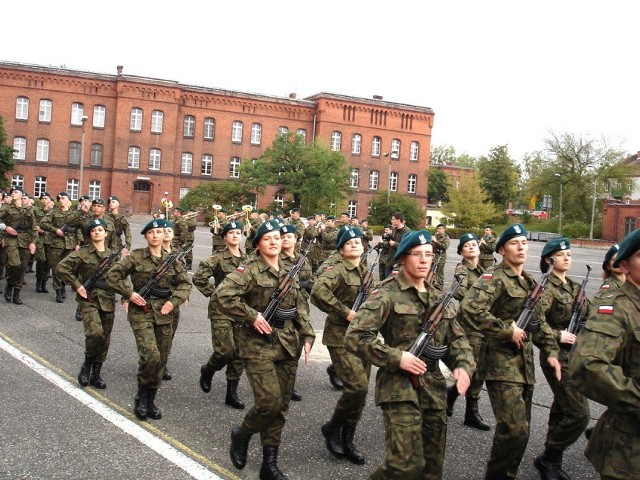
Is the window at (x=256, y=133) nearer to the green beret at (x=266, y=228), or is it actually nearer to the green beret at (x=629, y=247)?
the green beret at (x=266, y=228)

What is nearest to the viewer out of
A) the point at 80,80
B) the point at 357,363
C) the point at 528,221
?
the point at 357,363

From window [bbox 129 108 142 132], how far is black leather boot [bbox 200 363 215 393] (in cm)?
5754

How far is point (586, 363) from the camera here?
3525 mm

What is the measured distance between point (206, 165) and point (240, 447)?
2439 inches

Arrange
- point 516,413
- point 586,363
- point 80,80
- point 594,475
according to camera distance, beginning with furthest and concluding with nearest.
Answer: point 80,80
point 594,475
point 516,413
point 586,363

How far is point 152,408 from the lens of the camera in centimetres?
724

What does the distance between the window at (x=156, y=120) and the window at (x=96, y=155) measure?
5123 mm

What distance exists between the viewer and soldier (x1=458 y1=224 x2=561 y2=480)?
5.33 m

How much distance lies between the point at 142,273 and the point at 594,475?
516 centimetres

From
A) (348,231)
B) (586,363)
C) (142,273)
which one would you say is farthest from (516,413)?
(142,273)

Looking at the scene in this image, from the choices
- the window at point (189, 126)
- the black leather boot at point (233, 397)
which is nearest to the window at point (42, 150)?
the window at point (189, 126)

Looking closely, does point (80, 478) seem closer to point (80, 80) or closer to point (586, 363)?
point (586, 363)

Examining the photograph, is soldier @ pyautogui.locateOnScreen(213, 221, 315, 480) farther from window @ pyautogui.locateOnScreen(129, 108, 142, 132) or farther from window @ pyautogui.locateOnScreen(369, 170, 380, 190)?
window @ pyautogui.locateOnScreen(369, 170, 380, 190)

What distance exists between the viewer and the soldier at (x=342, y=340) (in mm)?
6371
